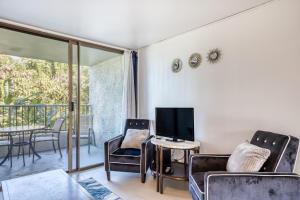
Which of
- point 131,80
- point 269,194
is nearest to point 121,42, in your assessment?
point 131,80

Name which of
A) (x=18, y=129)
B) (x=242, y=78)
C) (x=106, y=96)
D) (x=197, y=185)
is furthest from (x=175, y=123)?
(x=18, y=129)

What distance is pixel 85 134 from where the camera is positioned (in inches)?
141

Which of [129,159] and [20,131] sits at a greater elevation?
[20,131]

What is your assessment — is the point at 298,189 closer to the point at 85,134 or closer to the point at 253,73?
the point at 253,73

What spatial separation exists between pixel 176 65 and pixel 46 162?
2664mm

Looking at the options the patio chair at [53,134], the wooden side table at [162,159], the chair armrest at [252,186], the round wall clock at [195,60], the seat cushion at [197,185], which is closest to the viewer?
the chair armrest at [252,186]

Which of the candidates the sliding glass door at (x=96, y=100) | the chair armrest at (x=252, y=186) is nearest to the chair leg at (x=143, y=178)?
the sliding glass door at (x=96, y=100)

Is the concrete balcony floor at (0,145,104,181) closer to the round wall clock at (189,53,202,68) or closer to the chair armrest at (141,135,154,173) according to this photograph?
the chair armrest at (141,135,154,173)

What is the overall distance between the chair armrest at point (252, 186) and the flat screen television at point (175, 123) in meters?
1.21

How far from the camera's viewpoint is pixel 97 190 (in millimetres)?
2658

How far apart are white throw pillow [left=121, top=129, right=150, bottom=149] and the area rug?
0.70 meters

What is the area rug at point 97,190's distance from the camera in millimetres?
2473

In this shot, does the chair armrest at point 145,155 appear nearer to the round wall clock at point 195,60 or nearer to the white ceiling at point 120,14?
the round wall clock at point 195,60

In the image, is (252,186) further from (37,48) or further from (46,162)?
(37,48)
